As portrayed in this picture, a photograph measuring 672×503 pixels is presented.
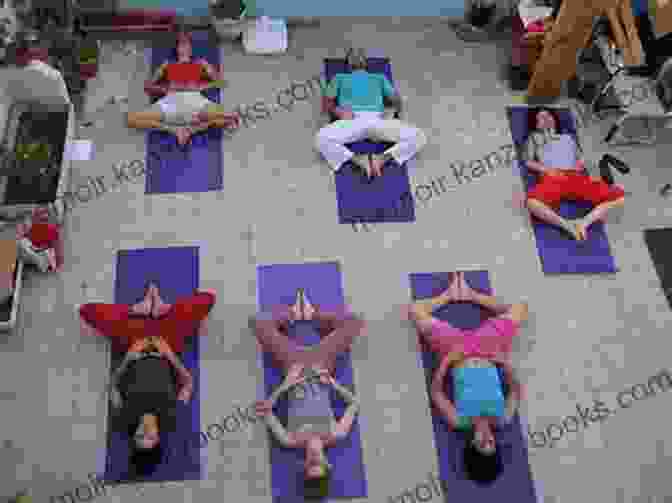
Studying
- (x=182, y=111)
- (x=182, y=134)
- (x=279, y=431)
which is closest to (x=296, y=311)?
(x=279, y=431)

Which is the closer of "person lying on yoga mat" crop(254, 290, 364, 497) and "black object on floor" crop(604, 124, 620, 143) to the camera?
"person lying on yoga mat" crop(254, 290, 364, 497)

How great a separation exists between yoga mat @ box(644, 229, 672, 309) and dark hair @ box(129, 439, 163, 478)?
3.20 metres

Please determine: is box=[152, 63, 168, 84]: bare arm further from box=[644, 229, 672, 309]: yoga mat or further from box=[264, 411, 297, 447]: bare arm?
box=[644, 229, 672, 309]: yoga mat

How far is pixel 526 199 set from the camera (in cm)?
460

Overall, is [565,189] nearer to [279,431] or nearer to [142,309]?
[279,431]

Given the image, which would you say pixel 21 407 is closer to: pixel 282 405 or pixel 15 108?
pixel 282 405

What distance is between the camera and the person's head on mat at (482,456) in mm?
3672

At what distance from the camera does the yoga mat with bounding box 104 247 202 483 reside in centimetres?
374

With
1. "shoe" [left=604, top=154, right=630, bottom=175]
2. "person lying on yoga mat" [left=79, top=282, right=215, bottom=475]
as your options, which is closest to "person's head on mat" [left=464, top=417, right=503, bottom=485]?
"person lying on yoga mat" [left=79, top=282, right=215, bottom=475]

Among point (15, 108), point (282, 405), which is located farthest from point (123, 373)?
point (15, 108)

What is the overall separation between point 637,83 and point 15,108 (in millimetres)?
4178

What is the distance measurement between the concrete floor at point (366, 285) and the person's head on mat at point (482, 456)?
23cm

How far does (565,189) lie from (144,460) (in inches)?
120

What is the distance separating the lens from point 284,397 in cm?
393
